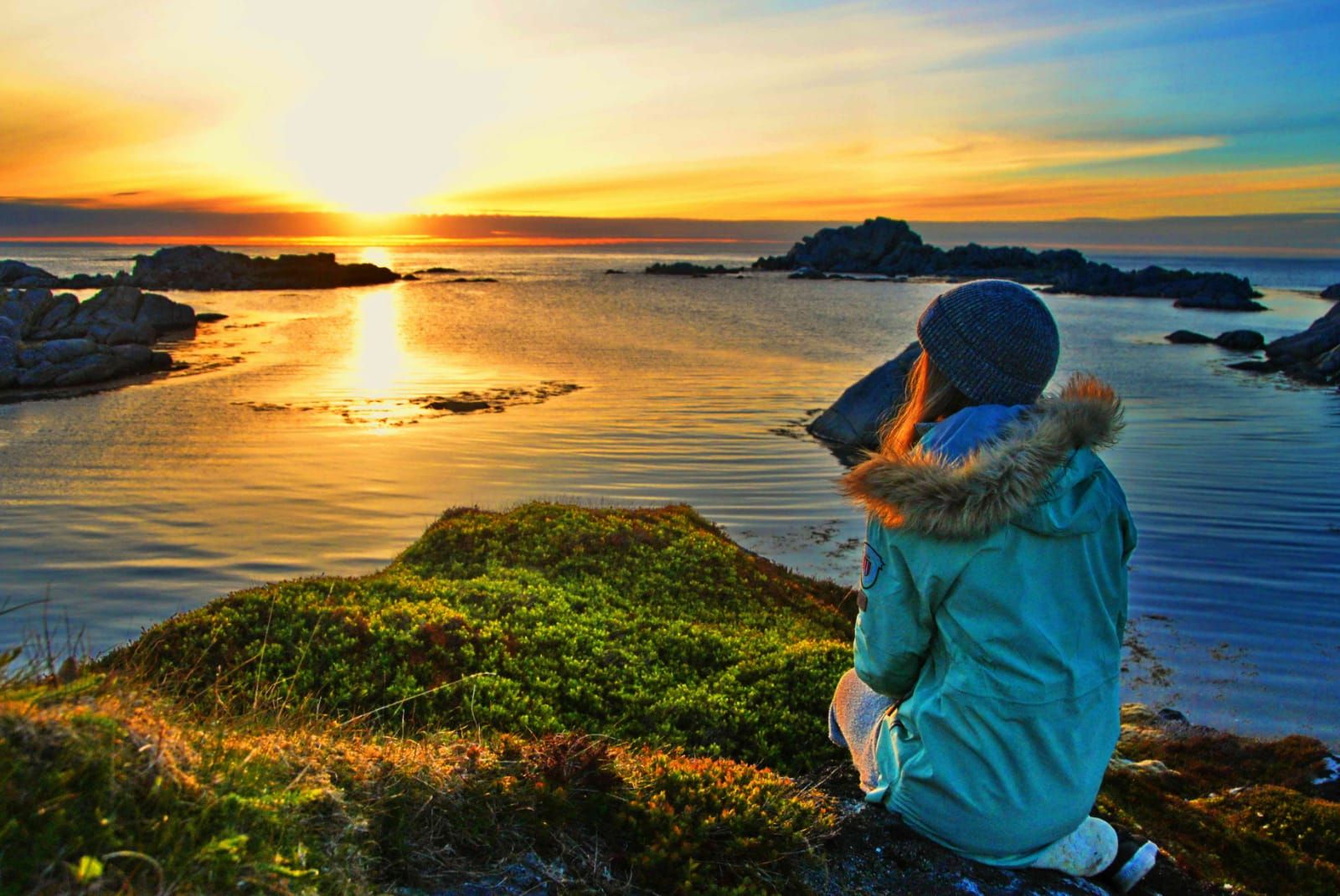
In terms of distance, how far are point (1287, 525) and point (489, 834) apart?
15.4 m

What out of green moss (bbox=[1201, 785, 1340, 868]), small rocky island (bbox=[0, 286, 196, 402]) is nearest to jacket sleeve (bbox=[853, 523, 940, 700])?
green moss (bbox=[1201, 785, 1340, 868])

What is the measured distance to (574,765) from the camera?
3994 millimetres

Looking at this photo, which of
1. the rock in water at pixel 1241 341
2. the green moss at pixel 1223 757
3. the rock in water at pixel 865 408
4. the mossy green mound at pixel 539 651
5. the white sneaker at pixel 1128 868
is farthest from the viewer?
the rock in water at pixel 1241 341

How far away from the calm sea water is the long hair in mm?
6918

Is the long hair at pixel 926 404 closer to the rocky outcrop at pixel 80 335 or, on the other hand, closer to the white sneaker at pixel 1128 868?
the white sneaker at pixel 1128 868

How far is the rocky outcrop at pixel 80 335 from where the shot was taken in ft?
96.1

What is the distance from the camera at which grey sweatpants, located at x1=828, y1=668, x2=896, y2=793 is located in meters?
4.28

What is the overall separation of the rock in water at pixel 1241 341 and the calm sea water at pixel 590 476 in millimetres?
6013

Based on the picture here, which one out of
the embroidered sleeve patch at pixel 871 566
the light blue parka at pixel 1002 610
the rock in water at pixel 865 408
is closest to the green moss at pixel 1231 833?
the light blue parka at pixel 1002 610

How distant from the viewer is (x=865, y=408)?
2158 centimetres

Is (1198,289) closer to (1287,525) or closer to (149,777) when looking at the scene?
(1287,525)

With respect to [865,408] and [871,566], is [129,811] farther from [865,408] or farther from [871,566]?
[865,408]

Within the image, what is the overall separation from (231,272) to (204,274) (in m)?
3.56

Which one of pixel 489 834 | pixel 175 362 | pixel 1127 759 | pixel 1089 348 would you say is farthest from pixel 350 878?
pixel 1089 348
